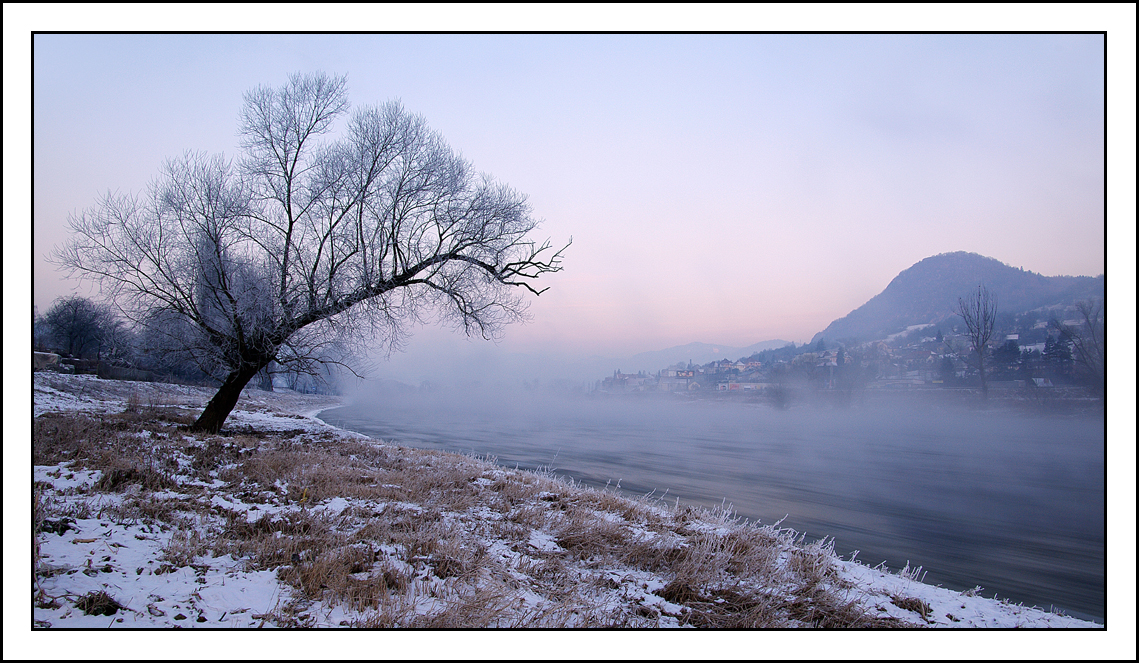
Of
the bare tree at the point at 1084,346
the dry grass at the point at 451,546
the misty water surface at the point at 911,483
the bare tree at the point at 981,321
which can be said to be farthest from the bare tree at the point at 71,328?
the bare tree at the point at 981,321

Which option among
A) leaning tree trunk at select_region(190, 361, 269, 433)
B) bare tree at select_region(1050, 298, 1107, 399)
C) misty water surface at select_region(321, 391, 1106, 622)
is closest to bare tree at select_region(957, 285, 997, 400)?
misty water surface at select_region(321, 391, 1106, 622)

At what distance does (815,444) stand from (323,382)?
3575 cm

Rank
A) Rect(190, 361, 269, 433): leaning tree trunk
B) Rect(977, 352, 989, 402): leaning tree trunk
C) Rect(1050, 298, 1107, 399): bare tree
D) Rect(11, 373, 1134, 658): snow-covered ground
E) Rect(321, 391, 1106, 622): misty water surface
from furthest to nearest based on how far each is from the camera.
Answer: Rect(977, 352, 989, 402): leaning tree trunk, Rect(1050, 298, 1107, 399): bare tree, Rect(190, 361, 269, 433): leaning tree trunk, Rect(321, 391, 1106, 622): misty water surface, Rect(11, 373, 1134, 658): snow-covered ground

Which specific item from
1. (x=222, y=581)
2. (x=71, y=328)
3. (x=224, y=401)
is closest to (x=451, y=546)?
(x=222, y=581)

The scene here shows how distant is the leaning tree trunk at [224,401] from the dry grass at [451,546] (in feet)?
9.97

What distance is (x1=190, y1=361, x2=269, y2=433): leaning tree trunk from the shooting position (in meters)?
12.8

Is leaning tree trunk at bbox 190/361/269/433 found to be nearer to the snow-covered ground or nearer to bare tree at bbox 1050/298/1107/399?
the snow-covered ground

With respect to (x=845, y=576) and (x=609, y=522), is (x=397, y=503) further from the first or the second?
(x=845, y=576)

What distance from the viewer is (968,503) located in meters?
18.3

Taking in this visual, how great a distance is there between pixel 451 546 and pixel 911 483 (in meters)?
24.2

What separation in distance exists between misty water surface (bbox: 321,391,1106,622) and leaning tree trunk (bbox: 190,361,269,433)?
1188 cm

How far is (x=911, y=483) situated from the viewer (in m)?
22.3

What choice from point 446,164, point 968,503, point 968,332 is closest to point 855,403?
point 968,332

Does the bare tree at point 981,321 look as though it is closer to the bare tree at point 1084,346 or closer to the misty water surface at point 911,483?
the misty water surface at point 911,483
